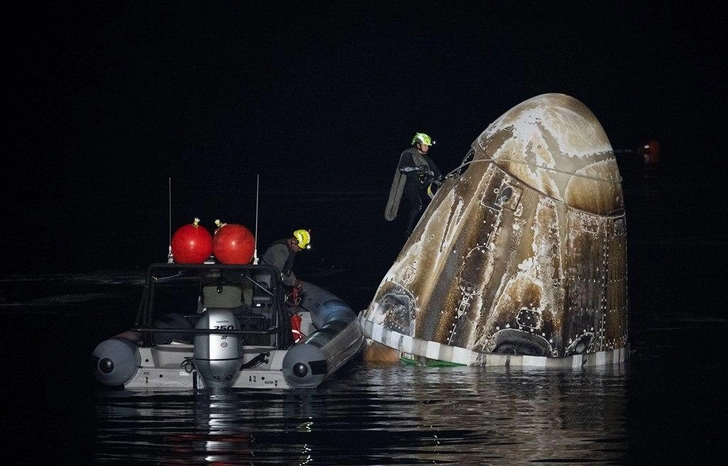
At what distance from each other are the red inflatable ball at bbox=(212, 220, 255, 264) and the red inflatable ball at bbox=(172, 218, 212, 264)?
0.12 m

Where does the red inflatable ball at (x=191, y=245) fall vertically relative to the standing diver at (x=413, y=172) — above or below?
below

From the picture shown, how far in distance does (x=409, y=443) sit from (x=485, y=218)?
4.40 metres

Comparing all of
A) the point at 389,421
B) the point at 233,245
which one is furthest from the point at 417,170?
the point at 389,421

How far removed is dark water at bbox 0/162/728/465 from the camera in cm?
1477

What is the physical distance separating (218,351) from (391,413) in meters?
1.83

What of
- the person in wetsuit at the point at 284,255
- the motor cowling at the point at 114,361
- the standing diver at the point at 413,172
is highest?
the standing diver at the point at 413,172

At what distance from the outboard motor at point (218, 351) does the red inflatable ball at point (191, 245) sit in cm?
90

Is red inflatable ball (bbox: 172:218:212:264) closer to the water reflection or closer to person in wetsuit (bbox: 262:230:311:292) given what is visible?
the water reflection

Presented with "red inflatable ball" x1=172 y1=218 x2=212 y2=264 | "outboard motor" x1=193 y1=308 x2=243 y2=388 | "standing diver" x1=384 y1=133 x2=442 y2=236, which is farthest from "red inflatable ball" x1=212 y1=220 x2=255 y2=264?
"standing diver" x1=384 y1=133 x2=442 y2=236

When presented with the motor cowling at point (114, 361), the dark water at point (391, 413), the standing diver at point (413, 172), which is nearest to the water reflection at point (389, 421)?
the dark water at point (391, 413)

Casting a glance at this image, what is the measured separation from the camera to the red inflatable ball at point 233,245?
1806cm

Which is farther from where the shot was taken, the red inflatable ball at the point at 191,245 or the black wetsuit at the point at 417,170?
the black wetsuit at the point at 417,170

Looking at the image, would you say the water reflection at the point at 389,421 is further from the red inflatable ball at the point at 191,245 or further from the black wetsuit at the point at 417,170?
the black wetsuit at the point at 417,170

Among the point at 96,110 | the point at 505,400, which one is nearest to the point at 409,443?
the point at 505,400
